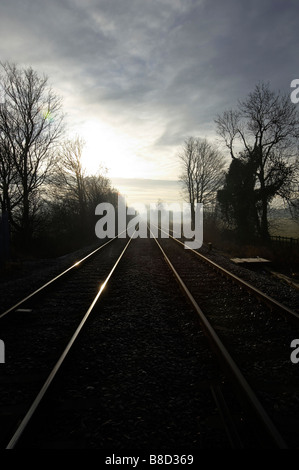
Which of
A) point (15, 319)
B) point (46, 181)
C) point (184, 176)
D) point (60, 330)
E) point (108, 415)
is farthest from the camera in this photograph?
point (184, 176)

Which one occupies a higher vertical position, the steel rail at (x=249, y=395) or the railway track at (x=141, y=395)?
the steel rail at (x=249, y=395)

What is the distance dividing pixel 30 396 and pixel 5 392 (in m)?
0.33

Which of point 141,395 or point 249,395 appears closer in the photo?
point 249,395

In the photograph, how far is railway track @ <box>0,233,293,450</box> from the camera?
105 inches

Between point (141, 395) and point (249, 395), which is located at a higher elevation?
point (249, 395)

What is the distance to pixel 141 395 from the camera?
3.40m

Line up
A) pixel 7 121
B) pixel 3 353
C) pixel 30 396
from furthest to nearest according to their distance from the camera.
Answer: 1. pixel 7 121
2. pixel 3 353
3. pixel 30 396

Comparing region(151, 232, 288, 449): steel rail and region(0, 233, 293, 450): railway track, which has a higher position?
region(151, 232, 288, 449): steel rail

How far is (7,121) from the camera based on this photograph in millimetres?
21859

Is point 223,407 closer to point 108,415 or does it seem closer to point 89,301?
point 108,415

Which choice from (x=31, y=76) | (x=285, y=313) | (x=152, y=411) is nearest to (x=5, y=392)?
(x=152, y=411)

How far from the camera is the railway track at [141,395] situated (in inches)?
105

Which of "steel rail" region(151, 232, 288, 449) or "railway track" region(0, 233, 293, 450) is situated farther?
"railway track" region(0, 233, 293, 450)

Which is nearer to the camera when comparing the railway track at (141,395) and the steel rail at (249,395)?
the steel rail at (249,395)
